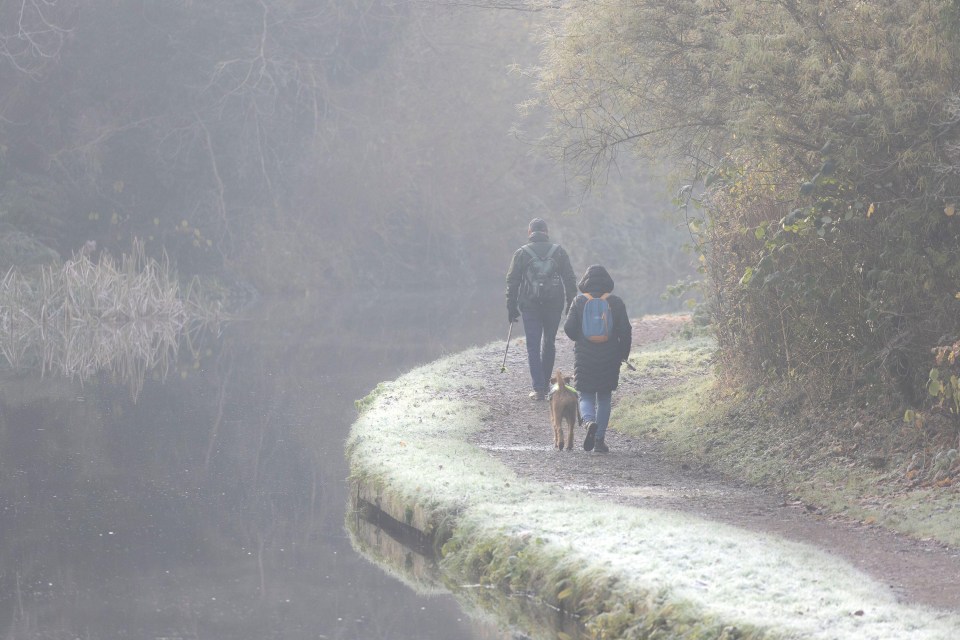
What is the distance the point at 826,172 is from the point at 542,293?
462cm

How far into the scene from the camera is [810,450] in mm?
10859

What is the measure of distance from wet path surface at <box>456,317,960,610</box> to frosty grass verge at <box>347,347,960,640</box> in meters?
0.31

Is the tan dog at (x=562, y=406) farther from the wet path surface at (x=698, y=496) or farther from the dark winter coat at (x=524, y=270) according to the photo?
the dark winter coat at (x=524, y=270)

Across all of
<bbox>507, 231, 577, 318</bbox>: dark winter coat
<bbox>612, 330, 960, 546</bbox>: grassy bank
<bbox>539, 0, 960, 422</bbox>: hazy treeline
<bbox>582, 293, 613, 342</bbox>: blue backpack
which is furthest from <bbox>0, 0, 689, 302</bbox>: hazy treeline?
<bbox>582, 293, 613, 342</bbox>: blue backpack

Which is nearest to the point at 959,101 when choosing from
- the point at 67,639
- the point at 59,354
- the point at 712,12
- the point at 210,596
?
the point at 712,12

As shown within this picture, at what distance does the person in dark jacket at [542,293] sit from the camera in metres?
14.3

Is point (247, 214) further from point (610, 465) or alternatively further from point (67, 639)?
point (67, 639)

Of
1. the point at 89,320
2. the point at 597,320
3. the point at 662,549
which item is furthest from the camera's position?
the point at 89,320

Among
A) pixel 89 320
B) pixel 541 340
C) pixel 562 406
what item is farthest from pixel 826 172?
pixel 89 320

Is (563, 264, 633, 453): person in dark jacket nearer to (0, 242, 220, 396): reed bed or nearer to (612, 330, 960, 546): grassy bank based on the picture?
(612, 330, 960, 546): grassy bank

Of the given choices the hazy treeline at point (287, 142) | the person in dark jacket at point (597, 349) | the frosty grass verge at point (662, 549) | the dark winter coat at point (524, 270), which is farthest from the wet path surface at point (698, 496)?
the hazy treeline at point (287, 142)

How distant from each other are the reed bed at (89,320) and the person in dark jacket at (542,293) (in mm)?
8930

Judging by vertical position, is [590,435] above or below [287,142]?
below

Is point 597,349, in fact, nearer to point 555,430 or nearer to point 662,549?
point 555,430
